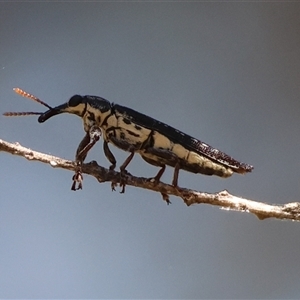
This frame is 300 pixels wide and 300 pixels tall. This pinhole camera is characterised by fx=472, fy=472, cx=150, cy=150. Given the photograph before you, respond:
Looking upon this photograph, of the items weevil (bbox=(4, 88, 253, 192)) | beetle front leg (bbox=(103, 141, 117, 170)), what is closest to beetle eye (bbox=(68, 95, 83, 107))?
weevil (bbox=(4, 88, 253, 192))

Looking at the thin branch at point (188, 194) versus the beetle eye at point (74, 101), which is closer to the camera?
the thin branch at point (188, 194)

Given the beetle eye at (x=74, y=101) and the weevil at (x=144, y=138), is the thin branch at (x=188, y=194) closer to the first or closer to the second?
the weevil at (x=144, y=138)

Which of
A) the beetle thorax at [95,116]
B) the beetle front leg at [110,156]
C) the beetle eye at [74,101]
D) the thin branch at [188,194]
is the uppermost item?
the beetle eye at [74,101]

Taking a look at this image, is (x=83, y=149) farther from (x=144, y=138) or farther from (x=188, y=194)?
(x=188, y=194)

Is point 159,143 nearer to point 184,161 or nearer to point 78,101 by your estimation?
point 184,161

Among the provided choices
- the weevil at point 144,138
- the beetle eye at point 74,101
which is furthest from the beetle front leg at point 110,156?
the beetle eye at point 74,101

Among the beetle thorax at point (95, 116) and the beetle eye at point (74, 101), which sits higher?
the beetle eye at point (74, 101)

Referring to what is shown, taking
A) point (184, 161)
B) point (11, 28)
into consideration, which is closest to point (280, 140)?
point (184, 161)
